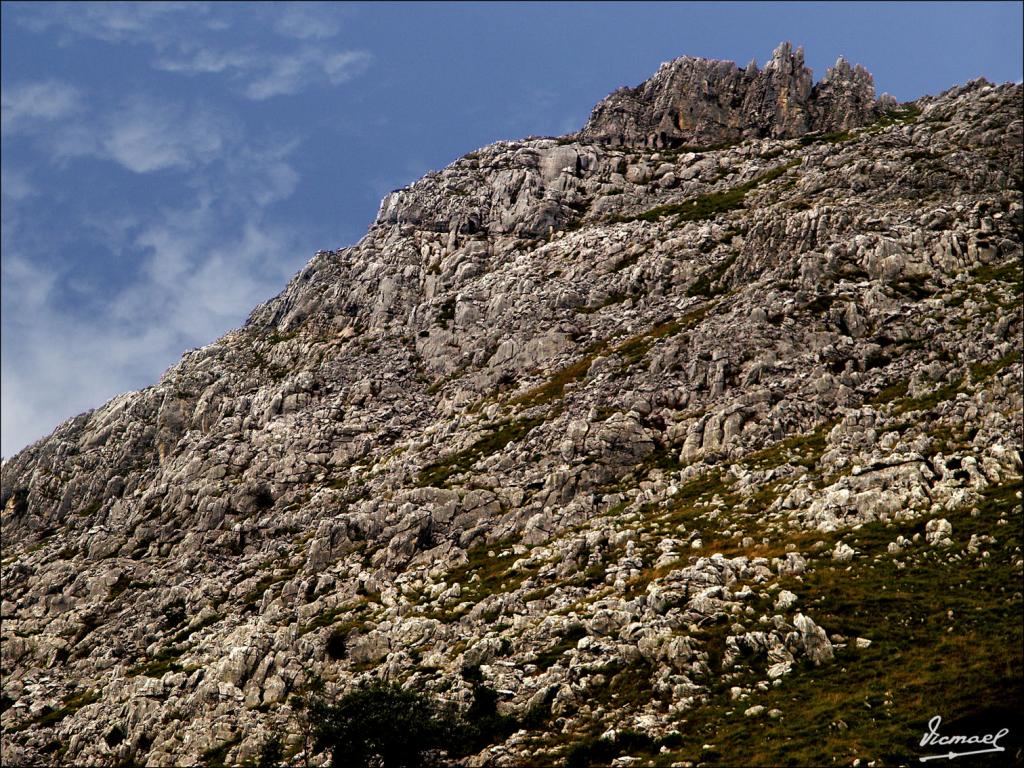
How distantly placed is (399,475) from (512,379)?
26.5 metres

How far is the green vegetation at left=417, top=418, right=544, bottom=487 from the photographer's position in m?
114

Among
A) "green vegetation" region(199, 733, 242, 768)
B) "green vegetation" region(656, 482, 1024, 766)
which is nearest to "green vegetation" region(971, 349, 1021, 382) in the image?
"green vegetation" region(656, 482, 1024, 766)

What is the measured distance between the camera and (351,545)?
349ft

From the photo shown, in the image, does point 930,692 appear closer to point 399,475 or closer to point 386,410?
point 399,475

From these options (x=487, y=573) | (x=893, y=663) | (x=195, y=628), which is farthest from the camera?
(x=195, y=628)

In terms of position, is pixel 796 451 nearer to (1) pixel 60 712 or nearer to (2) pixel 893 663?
(2) pixel 893 663

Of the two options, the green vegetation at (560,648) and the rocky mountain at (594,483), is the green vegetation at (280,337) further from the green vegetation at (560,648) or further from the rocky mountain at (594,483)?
the green vegetation at (560,648)

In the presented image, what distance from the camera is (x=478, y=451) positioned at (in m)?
117

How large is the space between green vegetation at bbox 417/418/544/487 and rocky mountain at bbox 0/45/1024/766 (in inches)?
24.2

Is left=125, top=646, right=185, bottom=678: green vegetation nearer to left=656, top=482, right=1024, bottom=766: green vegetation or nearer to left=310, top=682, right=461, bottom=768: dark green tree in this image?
left=310, top=682, right=461, bottom=768: dark green tree

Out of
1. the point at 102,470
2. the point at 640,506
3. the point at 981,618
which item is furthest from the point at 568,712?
the point at 102,470

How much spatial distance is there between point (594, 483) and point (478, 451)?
2070 centimetres

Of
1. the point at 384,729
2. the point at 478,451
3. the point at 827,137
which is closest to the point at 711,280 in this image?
the point at 478,451

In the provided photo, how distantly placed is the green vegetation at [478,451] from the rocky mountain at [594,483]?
0.62 metres
